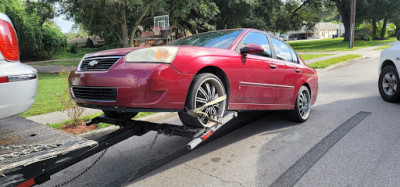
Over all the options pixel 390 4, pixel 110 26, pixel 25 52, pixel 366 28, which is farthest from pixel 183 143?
pixel 366 28

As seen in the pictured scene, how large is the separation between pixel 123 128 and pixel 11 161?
1.47 metres

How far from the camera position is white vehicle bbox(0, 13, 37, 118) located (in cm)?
226

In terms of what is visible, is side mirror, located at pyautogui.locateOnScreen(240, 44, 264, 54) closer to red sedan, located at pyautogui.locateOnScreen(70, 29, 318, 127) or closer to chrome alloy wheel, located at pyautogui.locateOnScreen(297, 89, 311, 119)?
red sedan, located at pyautogui.locateOnScreen(70, 29, 318, 127)

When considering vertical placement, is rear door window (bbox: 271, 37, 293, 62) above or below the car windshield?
below

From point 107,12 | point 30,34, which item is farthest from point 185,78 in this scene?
point 30,34

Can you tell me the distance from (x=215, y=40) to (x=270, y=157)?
1.73 metres

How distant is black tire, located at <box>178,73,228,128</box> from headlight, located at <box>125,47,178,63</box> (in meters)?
0.38

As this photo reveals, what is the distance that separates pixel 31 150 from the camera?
2.23 metres

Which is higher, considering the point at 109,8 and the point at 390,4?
the point at 390,4

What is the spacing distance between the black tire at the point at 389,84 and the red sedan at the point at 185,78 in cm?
356

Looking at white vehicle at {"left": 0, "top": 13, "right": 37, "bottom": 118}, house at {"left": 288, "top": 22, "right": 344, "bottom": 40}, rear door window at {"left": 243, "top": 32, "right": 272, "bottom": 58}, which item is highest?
house at {"left": 288, "top": 22, "right": 344, "bottom": 40}

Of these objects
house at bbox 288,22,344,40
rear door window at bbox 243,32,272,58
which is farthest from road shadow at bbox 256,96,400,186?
house at bbox 288,22,344,40

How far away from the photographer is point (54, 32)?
35.9 m

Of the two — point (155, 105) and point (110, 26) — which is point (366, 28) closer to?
point (110, 26)
